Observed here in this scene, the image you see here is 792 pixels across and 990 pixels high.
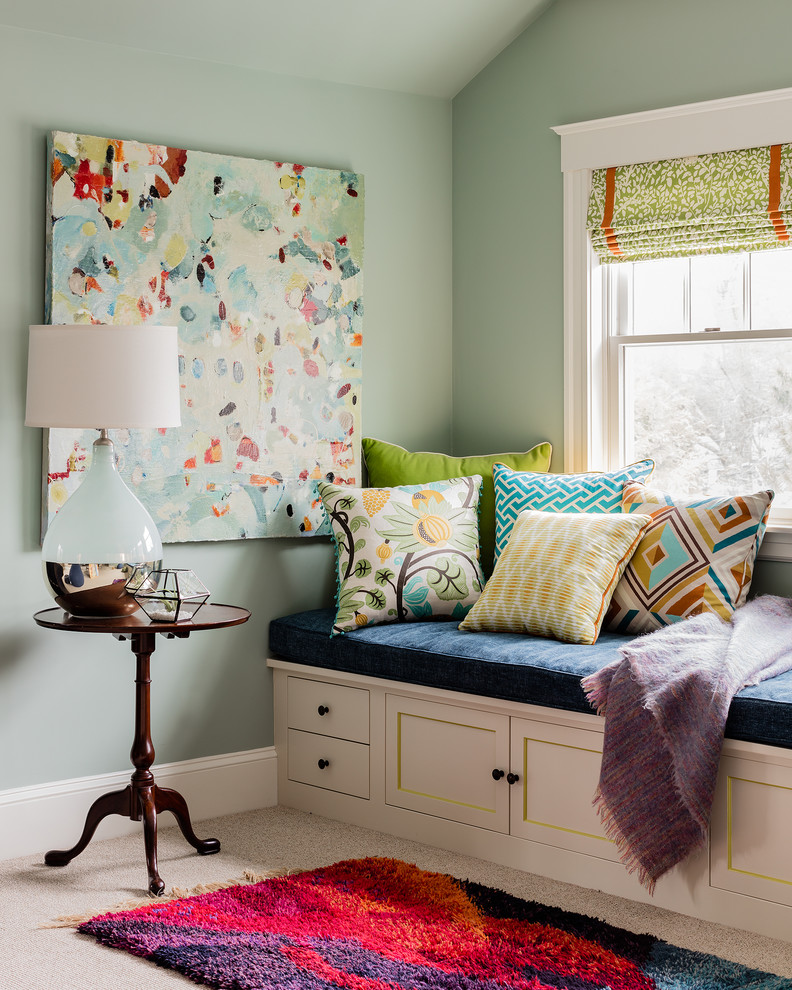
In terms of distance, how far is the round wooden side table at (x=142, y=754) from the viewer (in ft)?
8.66

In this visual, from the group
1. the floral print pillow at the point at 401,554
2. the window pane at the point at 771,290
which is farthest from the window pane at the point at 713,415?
the floral print pillow at the point at 401,554

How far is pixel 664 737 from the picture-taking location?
235 cm

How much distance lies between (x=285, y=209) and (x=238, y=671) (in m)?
1.48

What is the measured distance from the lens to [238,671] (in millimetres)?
3344

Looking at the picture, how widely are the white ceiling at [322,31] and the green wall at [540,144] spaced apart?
0.51 ft

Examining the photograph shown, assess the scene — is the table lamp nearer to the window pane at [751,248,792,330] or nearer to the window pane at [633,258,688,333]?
the window pane at [633,258,688,333]

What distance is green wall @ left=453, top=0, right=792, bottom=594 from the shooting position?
316 centimetres

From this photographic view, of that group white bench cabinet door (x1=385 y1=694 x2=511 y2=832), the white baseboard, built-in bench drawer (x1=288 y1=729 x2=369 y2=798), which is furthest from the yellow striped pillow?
the white baseboard

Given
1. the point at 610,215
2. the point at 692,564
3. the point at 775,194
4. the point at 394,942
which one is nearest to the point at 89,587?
the point at 394,942

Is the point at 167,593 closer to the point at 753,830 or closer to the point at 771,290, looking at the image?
the point at 753,830

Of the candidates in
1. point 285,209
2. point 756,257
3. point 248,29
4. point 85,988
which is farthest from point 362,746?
point 248,29

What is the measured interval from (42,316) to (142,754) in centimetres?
124

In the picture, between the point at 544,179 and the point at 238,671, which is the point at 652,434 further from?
the point at 238,671

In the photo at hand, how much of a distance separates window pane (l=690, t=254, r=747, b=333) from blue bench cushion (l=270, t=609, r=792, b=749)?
1060mm
